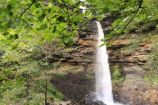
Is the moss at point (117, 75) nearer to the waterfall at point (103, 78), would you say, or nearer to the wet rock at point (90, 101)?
the waterfall at point (103, 78)

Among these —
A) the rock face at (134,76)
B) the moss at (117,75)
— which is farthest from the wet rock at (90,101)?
the moss at (117,75)

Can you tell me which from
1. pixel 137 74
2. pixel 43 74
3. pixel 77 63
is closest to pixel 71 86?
pixel 77 63

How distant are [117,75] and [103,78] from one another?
1.19 metres

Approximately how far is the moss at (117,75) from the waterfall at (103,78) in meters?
0.38

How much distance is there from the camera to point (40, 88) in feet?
45.0

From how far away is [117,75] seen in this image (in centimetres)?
1917

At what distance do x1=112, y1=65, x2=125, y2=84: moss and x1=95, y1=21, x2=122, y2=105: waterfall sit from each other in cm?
38

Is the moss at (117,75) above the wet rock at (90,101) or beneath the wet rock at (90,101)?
above

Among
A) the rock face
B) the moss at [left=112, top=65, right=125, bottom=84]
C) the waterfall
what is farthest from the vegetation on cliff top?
the moss at [left=112, top=65, right=125, bottom=84]

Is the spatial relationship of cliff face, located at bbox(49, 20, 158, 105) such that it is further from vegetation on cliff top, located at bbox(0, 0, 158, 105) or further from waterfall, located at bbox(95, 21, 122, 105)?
vegetation on cliff top, located at bbox(0, 0, 158, 105)

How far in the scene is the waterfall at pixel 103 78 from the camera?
18.3 m

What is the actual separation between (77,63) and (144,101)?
5.46m

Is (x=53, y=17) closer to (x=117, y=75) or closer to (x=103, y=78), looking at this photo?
(x=117, y=75)

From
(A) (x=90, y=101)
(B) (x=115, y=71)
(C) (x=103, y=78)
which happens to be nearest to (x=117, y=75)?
(B) (x=115, y=71)
